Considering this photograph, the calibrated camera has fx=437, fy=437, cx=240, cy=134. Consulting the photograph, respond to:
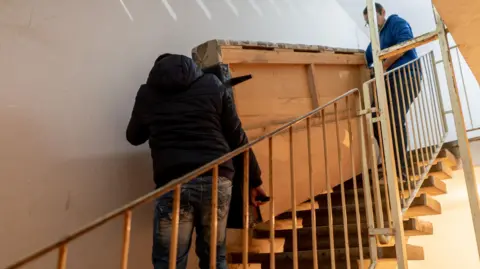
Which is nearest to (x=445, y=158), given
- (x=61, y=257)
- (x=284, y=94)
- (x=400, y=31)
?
(x=400, y=31)

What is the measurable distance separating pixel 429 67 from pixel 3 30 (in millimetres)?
2965

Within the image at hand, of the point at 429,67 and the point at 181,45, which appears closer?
the point at 181,45

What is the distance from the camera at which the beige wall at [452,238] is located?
4301 mm

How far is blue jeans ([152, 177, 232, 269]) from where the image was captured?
1675 mm

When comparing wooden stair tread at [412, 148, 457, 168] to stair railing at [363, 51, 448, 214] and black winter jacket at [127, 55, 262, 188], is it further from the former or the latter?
black winter jacket at [127, 55, 262, 188]

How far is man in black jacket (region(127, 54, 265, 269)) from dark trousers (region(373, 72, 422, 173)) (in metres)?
1.39

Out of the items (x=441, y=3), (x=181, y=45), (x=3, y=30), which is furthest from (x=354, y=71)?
(x=3, y=30)

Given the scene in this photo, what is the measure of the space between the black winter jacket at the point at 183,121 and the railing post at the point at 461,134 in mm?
830

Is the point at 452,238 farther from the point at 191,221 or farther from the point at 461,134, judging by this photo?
the point at 191,221

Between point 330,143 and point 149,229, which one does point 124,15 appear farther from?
point 330,143

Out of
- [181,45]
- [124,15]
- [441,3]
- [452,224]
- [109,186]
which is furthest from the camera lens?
[452,224]

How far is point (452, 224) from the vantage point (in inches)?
178

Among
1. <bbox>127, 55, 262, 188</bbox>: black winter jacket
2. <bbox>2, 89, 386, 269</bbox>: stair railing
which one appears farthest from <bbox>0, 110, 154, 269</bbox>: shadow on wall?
<bbox>2, 89, 386, 269</bbox>: stair railing

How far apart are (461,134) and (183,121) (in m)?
1.07
